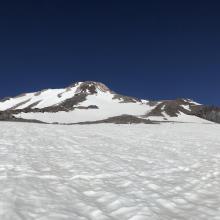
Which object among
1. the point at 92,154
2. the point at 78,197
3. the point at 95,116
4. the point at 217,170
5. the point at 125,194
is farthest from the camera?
the point at 95,116

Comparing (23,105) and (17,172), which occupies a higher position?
(23,105)

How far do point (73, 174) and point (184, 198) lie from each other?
3.44 m

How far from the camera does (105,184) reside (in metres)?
10.1

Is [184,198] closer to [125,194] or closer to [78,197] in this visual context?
[125,194]

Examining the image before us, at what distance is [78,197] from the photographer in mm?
8594

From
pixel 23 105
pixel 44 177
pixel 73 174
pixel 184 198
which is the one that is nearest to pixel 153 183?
pixel 184 198

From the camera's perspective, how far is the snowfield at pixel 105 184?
25.0 ft

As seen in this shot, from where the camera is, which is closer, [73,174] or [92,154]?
[73,174]

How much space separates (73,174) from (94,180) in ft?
2.69

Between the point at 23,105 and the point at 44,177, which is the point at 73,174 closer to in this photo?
the point at 44,177

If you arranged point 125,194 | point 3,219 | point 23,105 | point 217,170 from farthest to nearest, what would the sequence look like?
1. point 23,105
2. point 217,170
3. point 125,194
4. point 3,219

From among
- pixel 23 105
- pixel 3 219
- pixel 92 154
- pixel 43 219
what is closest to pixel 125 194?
pixel 43 219

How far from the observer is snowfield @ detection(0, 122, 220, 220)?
7.63 meters

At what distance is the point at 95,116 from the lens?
82500mm
